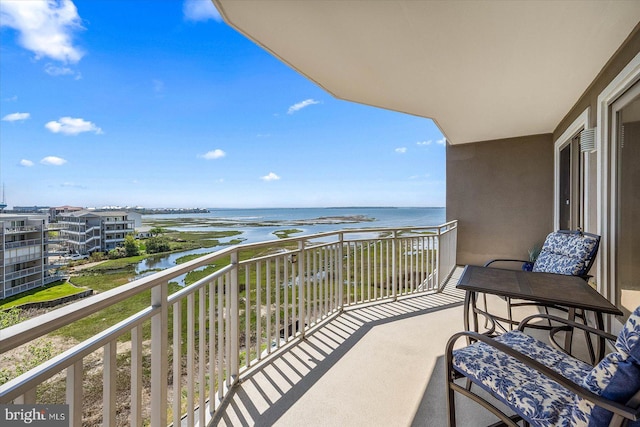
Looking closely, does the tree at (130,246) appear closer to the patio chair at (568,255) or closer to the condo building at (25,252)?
the condo building at (25,252)

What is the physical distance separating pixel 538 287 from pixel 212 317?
2.29 m

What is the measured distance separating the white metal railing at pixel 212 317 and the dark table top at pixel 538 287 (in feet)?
4.26

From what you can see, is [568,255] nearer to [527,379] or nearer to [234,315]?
[527,379]

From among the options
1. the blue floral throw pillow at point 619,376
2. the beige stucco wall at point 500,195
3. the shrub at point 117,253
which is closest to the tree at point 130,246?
the shrub at point 117,253

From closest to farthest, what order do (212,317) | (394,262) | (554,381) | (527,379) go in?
(554,381)
(527,379)
(212,317)
(394,262)

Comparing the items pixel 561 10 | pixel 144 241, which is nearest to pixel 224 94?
pixel 144 241

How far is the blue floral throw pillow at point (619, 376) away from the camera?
0.92m

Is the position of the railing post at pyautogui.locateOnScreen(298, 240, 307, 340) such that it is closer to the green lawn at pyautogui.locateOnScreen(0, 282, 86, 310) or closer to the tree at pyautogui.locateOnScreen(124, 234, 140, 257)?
the green lawn at pyautogui.locateOnScreen(0, 282, 86, 310)

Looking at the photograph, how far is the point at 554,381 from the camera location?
117 centimetres

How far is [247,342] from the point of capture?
213 centimetres

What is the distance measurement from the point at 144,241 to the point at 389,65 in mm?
7676

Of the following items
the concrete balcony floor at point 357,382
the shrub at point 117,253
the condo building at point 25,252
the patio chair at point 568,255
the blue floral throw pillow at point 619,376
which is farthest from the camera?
the shrub at point 117,253

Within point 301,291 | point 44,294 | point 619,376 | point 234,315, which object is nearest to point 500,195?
point 301,291

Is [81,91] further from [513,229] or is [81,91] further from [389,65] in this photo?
[513,229]
